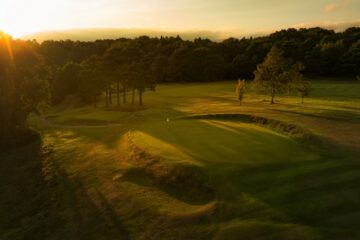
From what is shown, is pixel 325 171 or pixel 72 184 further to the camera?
pixel 72 184

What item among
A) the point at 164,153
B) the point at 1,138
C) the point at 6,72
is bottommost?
the point at 1,138

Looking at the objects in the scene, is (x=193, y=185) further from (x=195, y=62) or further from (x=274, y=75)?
(x=195, y=62)

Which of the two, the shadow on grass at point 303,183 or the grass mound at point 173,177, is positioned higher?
the shadow on grass at point 303,183

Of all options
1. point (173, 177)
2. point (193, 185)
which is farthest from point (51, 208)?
point (193, 185)

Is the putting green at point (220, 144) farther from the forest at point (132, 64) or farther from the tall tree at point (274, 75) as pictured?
the tall tree at point (274, 75)

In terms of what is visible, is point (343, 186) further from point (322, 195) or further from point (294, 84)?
point (294, 84)

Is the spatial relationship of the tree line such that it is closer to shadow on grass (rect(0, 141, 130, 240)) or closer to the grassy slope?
the grassy slope

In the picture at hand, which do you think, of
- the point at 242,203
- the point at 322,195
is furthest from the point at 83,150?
the point at 322,195

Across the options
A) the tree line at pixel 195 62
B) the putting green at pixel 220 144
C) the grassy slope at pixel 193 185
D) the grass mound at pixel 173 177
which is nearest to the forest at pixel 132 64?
Result: the tree line at pixel 195 62
